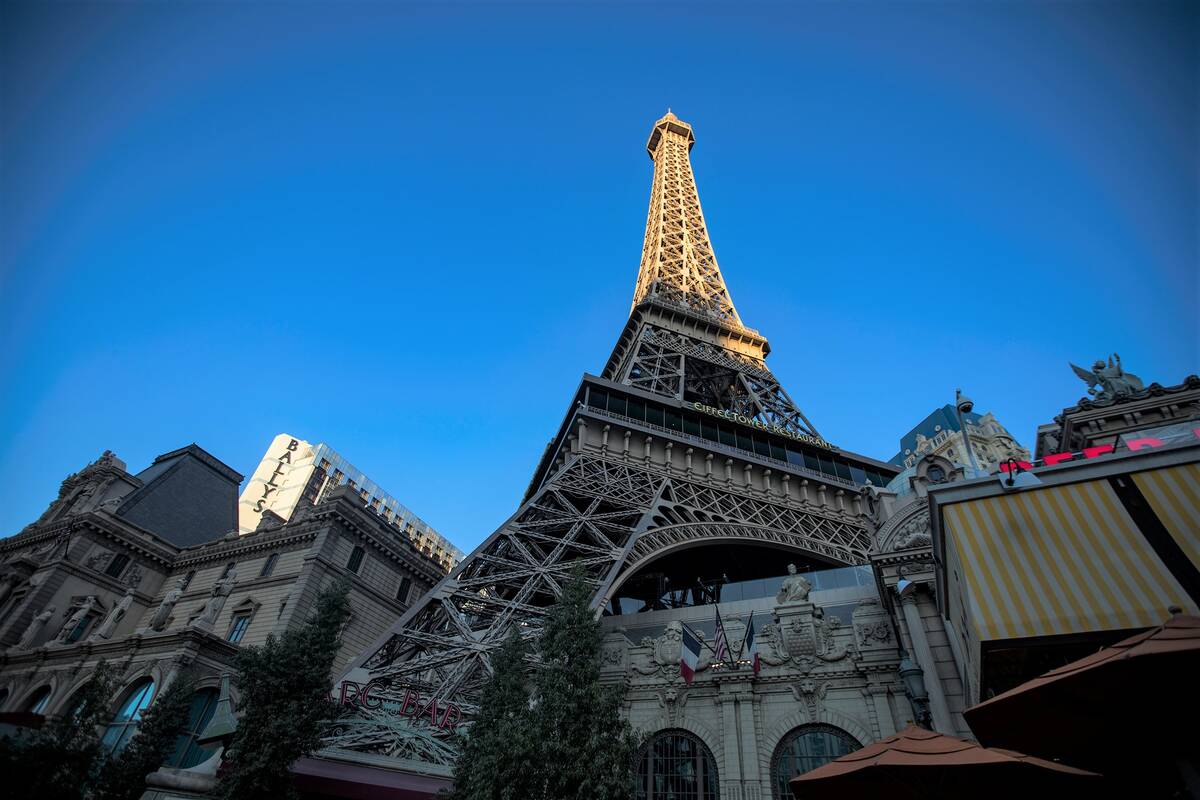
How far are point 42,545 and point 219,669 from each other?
798 inches

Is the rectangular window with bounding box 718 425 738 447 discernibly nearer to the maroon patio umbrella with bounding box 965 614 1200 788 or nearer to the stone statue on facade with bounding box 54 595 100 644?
the maroon patio umbrella with bounding box 965 614 1200 788

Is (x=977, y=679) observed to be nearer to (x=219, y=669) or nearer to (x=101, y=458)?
(x=219, y=669)

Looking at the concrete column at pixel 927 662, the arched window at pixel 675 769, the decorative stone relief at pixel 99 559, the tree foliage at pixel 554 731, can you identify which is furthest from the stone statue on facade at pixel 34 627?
the concrete column at pixel 927 662

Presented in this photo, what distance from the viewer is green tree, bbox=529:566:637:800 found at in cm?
1359

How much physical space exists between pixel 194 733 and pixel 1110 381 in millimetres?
37215

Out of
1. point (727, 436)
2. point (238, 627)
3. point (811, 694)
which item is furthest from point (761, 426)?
point (238, 627)

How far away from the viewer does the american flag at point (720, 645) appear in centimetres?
1944

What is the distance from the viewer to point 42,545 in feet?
123

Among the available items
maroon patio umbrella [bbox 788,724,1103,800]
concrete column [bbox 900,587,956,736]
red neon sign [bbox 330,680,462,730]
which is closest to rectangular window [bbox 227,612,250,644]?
red neon sign [bbox 330,680,462,730]

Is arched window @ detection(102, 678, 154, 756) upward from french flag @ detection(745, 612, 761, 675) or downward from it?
downward

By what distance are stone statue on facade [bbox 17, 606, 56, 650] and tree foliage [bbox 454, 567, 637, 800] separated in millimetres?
30010

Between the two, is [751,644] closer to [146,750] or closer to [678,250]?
[146,750]

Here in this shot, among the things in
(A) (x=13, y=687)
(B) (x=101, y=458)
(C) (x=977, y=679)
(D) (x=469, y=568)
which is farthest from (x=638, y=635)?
(B) (x=101, y=458)

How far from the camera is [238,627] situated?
1249 inches
